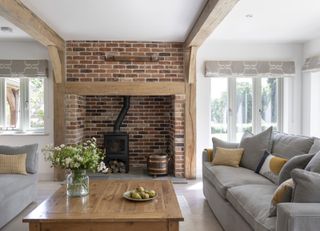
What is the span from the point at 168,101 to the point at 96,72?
1525 mm

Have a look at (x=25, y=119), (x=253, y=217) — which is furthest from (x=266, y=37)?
(x=25, y=119)

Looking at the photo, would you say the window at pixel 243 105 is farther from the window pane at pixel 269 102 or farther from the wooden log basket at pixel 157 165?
the wooden log basket at pixel 157 165

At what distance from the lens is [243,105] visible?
612 cm

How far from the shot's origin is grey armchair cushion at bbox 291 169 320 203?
2020 millimetres

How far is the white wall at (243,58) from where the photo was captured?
586 centimetres

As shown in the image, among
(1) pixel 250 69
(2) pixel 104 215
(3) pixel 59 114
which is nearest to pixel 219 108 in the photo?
(1) pixel 250 69

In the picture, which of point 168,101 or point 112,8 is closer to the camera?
point 112,8

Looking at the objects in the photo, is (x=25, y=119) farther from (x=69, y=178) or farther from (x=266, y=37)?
(x=266, y=37)

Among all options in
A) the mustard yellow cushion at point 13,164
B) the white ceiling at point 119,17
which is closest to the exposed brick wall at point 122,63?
the white ceiling at point 119,17

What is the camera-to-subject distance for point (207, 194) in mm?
4180

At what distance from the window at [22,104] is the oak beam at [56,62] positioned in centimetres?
51

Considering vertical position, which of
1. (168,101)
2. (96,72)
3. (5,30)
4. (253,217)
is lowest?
(253,217)

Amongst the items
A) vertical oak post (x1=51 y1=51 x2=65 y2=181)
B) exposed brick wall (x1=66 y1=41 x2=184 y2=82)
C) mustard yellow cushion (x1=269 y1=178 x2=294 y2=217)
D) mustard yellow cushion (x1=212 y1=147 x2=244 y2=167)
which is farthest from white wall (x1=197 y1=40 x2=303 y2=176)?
mustard yellow cushion (x1=269 y1=178 x2=294 y2=217)

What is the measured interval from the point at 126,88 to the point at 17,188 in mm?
2510
